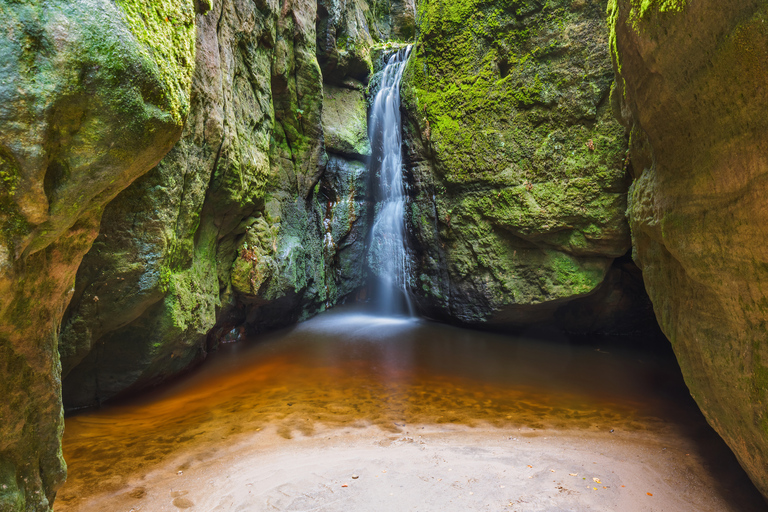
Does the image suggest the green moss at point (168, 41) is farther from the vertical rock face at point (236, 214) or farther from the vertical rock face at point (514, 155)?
the vertical rock face at point (514, 155)

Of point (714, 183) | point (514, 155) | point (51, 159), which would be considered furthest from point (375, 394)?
point (514, 155)

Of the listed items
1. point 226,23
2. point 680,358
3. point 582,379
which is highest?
point 226,23

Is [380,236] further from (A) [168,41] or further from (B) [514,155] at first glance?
(A) [168,41]

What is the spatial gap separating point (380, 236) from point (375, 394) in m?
7.14

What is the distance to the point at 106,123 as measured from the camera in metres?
2.14

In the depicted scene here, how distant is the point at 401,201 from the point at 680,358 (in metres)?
7.89

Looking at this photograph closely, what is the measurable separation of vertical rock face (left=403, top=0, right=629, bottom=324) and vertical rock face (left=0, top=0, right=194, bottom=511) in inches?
253

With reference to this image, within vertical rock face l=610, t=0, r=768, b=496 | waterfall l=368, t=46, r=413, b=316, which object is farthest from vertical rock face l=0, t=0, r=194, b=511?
waterfall l=368, t=46, r=413, b=316

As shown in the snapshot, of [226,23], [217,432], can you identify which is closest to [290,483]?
[217,432]

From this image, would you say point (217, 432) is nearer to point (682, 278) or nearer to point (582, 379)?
point (682, 278)

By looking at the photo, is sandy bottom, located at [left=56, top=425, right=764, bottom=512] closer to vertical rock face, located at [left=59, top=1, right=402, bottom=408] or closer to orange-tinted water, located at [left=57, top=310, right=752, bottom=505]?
orange-tinted water, located at [left=57, top=310, right=752, bottom=505]

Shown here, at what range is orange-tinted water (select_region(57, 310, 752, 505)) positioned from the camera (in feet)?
13.7

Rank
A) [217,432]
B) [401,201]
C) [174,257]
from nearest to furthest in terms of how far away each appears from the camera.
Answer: [217,432]
[174,257]
[401,201]

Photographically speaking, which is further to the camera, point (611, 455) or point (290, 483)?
point (611, 455)
